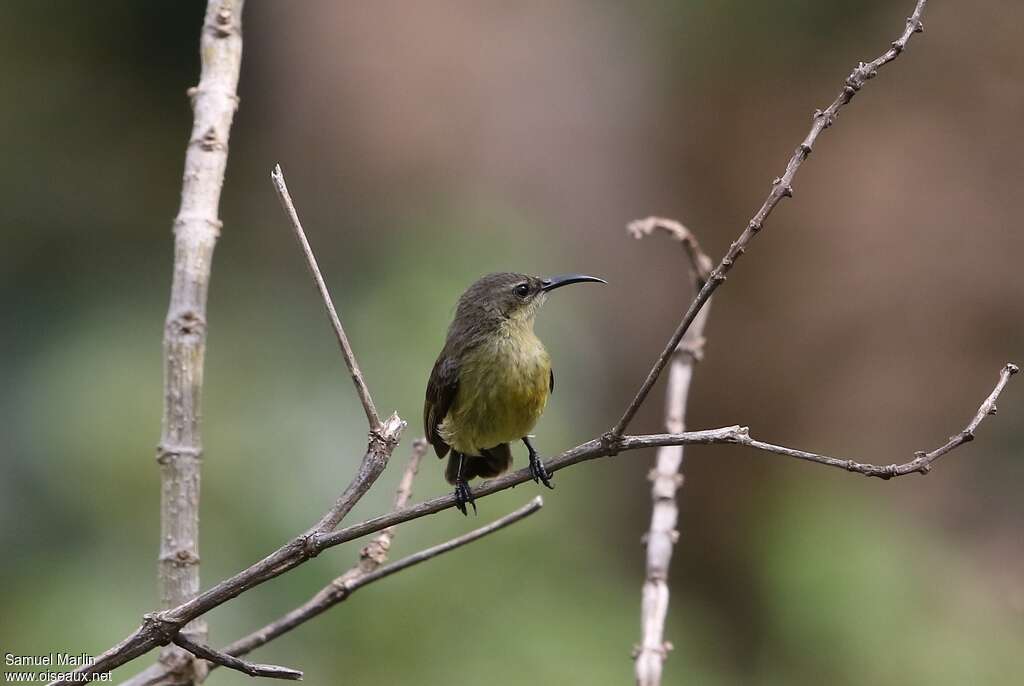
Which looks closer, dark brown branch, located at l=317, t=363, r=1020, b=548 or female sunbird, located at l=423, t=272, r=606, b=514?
dark brown branch, located at l=317, t=363, r=1020, b=548

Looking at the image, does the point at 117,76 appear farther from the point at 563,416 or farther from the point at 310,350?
the point at 563,416

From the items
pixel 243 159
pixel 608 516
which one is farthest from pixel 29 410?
pixel 608 516

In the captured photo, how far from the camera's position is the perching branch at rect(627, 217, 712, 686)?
2576mm

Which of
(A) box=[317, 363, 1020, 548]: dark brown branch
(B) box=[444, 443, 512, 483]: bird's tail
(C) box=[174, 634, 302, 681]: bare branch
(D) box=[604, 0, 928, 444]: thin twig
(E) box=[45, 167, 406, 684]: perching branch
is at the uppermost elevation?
(B) box=[444, 443, 512, 483]: bird's tail

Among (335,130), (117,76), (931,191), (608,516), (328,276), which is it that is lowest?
(608,516)

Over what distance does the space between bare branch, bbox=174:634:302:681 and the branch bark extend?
36 centimetres

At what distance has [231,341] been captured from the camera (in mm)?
7484

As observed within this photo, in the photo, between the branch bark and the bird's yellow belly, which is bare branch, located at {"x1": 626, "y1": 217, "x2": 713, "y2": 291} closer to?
the bird's yellow belly

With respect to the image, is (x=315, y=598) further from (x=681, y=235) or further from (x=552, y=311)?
(x=552, y=311)

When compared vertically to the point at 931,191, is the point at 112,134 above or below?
above

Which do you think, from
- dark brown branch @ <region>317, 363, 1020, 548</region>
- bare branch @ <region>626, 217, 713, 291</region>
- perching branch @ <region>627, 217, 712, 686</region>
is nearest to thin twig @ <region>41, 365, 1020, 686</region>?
dark brown branch @ <region>317, 363, 1020, 548</region>

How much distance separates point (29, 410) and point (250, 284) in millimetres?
1761

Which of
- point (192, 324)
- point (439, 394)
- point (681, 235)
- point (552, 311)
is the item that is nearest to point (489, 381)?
point (439, 394)

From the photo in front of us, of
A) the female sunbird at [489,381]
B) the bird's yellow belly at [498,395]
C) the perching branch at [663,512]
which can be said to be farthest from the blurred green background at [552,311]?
the perching branch at [663,512]
